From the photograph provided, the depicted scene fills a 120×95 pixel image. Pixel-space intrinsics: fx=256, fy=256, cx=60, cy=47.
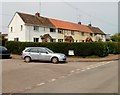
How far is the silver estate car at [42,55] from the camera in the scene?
24688mm

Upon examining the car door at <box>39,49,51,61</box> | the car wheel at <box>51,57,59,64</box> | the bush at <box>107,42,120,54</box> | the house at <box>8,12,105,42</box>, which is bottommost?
the car wheel at <box>51,57,59,64</box>

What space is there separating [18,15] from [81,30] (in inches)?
903

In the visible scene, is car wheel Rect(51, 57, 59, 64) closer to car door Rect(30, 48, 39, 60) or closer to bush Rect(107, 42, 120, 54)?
car door Rect(30, 48, 39, 60)

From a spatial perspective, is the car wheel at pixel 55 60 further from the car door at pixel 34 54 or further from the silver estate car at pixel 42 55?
the car door at pixel 34 54

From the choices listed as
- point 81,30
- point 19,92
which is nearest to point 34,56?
point 19,92

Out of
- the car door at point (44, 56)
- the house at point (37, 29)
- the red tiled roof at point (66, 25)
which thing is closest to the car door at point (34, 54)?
the car door at point (44, 56)

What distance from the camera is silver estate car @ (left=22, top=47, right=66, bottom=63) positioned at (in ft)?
81.0

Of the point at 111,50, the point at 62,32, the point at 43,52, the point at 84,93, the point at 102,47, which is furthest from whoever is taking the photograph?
the point at 62,32

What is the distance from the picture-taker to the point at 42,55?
24953 millimetres

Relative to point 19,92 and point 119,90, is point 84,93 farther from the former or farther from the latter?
point 19,92

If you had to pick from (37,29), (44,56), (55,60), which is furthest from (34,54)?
(37,29)

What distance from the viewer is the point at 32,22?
159 feet

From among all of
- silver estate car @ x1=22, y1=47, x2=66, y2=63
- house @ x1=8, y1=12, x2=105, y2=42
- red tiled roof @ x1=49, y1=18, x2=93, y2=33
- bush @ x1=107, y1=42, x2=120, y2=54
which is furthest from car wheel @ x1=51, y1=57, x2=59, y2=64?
red tiled roof @ x1=49, y1=18, x2=93, y2=33

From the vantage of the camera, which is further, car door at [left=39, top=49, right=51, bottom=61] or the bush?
the bush
